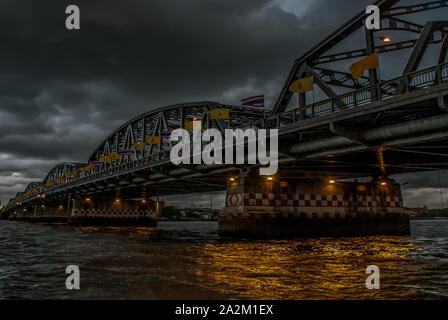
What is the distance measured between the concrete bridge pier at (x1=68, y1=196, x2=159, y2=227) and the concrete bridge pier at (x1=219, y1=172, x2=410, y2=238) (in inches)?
1530

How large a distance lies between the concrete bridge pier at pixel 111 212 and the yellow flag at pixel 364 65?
169 ft

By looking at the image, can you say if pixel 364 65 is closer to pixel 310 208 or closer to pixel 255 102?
pixel 255 102

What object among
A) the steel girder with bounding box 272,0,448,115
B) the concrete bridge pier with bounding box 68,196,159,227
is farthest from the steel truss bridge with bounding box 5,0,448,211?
the concrete bridge pier with bounding box 68,196,159,227

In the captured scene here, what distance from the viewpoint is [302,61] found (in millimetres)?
23828

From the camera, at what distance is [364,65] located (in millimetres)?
16812

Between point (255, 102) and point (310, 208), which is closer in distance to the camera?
point (310, 208)

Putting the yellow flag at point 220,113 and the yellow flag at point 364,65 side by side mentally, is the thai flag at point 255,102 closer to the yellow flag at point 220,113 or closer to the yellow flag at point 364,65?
the yellow flag at point 220,113

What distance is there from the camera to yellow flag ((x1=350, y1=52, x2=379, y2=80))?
54.1ft

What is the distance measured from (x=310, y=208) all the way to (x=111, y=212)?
4605cm

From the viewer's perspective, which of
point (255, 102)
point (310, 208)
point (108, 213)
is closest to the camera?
point (310, 208)

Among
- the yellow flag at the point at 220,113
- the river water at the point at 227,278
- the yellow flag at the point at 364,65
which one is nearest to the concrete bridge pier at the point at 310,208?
the yellow flag at the point at 220,113

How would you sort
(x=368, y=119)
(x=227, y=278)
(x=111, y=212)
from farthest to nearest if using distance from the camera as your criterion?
(x=111, y=212)
(x=368, y=119)
(x=227, y=278)

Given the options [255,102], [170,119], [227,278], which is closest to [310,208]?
Answer: [255,102]
